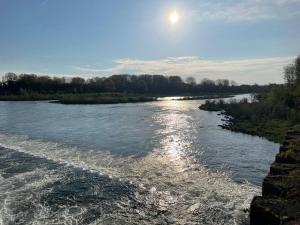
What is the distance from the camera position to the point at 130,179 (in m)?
19.0

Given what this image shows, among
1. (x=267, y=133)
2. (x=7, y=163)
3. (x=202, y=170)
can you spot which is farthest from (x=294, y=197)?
(x=267, y=133)

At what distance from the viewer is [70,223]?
1330cm

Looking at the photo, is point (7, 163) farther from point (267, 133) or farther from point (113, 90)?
point (113, 90)

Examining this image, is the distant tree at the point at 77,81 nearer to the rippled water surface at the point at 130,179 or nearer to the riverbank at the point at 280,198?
the rippled water surface at the point at 130,179

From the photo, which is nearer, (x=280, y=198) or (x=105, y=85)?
(x=280, y=198)

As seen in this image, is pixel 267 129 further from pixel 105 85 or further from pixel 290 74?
pixel 105 85

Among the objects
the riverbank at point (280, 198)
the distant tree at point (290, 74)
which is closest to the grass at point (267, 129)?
the riverbank at point (280, 198)

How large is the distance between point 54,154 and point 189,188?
12126 mm

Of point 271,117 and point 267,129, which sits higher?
point 271,117

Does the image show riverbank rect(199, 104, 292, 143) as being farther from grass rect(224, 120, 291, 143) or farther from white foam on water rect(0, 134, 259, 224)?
white foam on water rect(0, 134, 259, 224)

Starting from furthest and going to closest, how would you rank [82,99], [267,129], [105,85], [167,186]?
[105,85]
[82,99]
[267,129]
[167,186]

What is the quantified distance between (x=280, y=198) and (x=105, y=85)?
151872mm

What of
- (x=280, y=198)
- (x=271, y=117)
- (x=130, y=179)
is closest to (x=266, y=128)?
(x=271, y=117)

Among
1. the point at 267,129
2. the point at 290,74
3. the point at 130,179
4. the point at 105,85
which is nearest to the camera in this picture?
the point at 130,179
